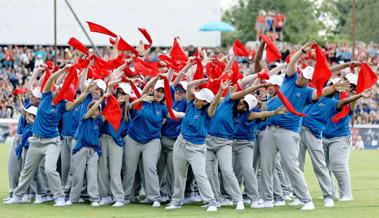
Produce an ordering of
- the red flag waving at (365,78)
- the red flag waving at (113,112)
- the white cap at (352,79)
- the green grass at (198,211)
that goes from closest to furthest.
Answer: the green grass at (198,211) < the red flag waving at (365,78) < the red flag waving at (113,112) < the white cap at (352,79)

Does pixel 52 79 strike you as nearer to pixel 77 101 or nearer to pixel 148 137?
pixel 77 101

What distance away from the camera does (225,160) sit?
1478 cm

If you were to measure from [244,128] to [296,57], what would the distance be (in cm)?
156

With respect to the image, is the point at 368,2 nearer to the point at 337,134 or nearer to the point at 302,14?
the point at 302,14

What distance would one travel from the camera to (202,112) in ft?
48.0

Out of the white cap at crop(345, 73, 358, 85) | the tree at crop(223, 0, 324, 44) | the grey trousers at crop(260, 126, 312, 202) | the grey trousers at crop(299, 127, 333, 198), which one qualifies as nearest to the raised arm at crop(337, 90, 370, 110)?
the white cap at crop(345, 73, 358, 85)

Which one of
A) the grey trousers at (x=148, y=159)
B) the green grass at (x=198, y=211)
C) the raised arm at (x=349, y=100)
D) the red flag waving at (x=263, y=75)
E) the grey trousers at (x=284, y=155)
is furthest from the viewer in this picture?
the grey trousers at (x=148, y=159)

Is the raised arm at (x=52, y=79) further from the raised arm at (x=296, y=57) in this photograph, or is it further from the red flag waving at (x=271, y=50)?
the raised arm at (x=296, y=57)

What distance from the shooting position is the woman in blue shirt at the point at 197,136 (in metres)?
14.5

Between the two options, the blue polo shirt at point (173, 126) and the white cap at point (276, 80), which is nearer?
the white cap at point (276, 80)

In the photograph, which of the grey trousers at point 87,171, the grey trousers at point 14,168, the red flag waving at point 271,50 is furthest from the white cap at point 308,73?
the grey trousers at point 14,168

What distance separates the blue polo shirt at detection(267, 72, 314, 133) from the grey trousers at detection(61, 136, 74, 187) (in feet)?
10.8

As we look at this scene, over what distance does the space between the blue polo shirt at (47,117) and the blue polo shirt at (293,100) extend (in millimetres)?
3224

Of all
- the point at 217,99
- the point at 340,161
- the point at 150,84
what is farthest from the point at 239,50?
the point at 340,161
